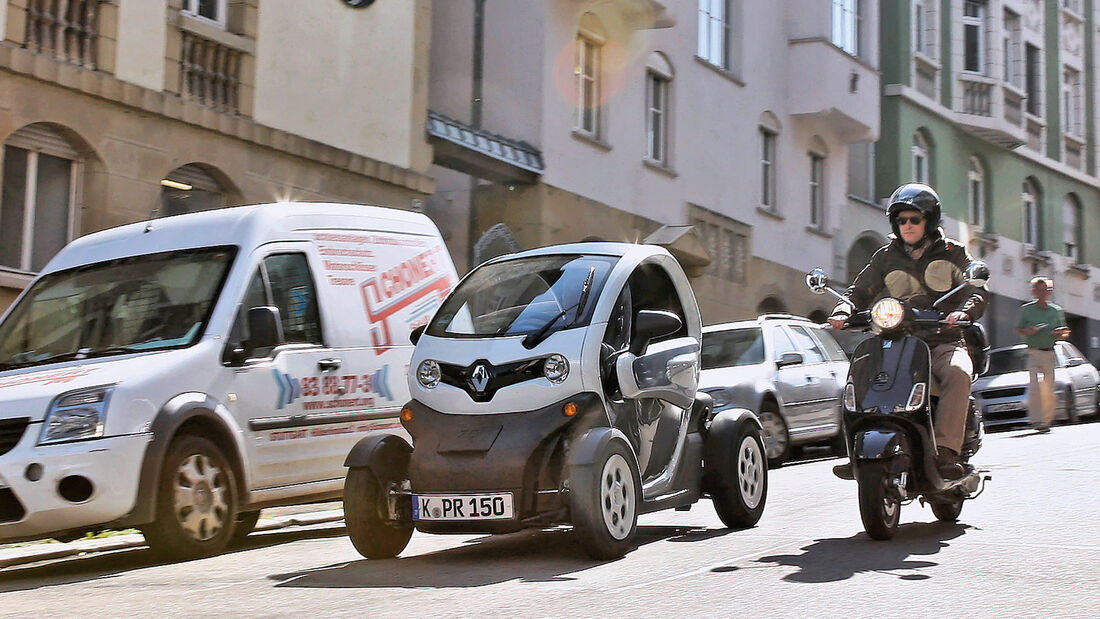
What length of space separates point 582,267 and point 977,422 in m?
2.53

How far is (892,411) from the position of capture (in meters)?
8.38

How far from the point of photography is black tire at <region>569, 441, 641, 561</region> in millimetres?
7785

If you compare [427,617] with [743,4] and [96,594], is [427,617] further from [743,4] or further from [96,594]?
[743,4]

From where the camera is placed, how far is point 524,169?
2205 centimetres

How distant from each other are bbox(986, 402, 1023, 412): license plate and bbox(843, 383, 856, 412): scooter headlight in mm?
14603

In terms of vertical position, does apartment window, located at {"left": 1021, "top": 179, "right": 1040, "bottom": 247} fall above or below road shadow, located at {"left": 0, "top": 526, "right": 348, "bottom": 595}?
above

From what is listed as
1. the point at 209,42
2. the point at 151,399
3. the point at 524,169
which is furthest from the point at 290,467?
the point at 524,169

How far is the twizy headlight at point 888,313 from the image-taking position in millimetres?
8383

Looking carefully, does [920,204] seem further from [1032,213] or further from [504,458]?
[1032,213]

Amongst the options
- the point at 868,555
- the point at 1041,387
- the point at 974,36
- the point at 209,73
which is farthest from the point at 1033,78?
the point at 868,555

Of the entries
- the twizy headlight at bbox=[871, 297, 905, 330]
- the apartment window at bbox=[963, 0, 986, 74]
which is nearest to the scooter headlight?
the twizy headlight at bbox=[871, 297, 905, 330]

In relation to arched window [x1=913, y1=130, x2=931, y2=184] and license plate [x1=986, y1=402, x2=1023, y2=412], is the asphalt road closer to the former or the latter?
license plate [x1=986, y1=402, x2=1023, y2=412]

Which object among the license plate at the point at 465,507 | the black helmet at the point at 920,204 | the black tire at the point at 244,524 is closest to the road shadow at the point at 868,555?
the license plate at the point at 465,507

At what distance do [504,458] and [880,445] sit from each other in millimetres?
1999
